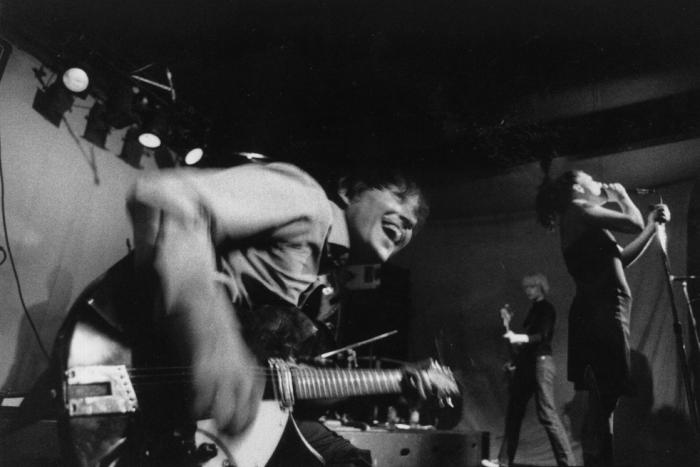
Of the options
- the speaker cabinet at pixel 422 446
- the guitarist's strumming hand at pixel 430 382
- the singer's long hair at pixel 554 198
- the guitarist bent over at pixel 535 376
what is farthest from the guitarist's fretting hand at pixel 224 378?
the singer's long hair at pixel 554 198

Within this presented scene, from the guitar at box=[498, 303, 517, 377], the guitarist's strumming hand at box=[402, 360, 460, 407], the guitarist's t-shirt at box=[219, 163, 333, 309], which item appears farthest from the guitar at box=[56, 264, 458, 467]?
the guitar at box=[498, 303, 517, 377]

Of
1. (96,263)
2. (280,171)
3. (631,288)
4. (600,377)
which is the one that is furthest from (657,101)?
(96,263)

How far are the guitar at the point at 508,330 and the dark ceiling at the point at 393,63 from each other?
0.40 metres

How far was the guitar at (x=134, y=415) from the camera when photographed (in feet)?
3.31

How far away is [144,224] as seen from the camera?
121cm

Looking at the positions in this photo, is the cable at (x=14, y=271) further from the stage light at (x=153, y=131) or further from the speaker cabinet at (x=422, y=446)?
the speaker cabinet at (x=422, y=446)

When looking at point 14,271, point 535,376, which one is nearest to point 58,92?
point 14,271

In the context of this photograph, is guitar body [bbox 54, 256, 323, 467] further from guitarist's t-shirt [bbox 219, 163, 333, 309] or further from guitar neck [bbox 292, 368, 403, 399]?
guitarist's t-shirt [bbox 219, 163, 333, 309]

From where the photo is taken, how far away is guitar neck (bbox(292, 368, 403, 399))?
1298 millimetres

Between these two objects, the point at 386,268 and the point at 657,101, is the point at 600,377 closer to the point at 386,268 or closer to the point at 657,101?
the point at 386,268

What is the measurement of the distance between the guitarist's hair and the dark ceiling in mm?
325

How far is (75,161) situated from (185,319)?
0.97 metres

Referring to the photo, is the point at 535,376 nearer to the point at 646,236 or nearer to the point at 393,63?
the point at 646,236

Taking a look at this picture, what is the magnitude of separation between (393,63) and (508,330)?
85 centimetres
